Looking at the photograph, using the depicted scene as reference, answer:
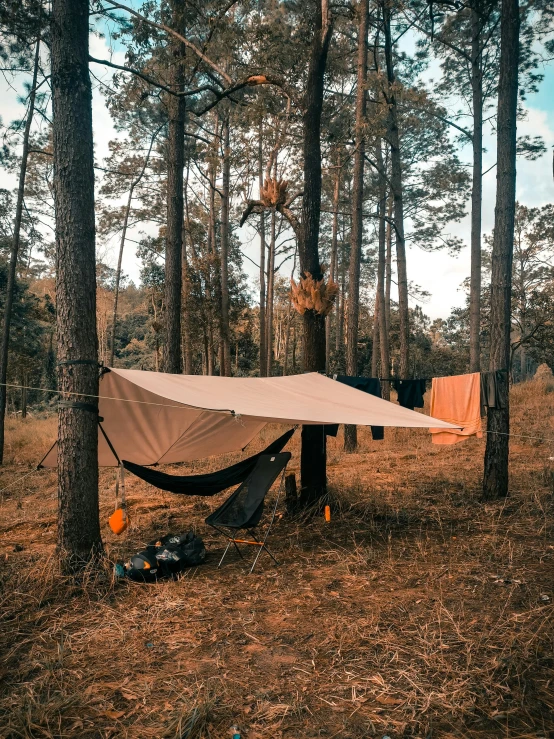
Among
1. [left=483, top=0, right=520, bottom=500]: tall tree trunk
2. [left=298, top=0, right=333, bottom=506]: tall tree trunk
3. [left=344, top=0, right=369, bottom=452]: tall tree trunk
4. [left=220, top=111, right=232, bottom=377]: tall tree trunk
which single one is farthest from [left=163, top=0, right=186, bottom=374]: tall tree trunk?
[left=220, top=111, right=232, bottom=377]: tall tree trunk

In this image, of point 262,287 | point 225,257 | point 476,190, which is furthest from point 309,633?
point 262,287

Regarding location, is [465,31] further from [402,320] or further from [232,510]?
[232,510]

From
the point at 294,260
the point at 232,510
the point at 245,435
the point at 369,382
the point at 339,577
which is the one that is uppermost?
the point at 294,260

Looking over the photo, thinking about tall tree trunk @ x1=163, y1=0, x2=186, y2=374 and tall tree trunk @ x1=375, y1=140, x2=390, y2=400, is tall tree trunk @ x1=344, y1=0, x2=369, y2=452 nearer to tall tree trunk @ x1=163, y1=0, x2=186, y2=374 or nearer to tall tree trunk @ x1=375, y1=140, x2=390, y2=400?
tall tree trunk @ x1=375, y1=140, x2=390, y2=400

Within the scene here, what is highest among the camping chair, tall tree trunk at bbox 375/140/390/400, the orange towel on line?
tall tree trunk at bbox 375/140/390/400

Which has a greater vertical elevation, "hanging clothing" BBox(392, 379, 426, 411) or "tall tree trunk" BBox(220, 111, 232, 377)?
"tall tree trunk" BBox(220, 111, 232, 377)

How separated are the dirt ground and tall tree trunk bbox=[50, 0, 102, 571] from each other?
0.37m

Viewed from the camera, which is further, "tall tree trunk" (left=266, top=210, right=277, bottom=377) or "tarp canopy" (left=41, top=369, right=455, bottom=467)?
"tall tree trunk" (left=266, top=210, right=277, bottom=377)

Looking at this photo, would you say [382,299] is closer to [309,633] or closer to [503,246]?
[503,246]

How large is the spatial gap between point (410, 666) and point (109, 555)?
1.93m

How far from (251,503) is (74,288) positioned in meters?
1.73

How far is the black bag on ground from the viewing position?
122 inches

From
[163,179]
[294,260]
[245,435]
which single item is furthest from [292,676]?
[294,260]

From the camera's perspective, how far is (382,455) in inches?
278
